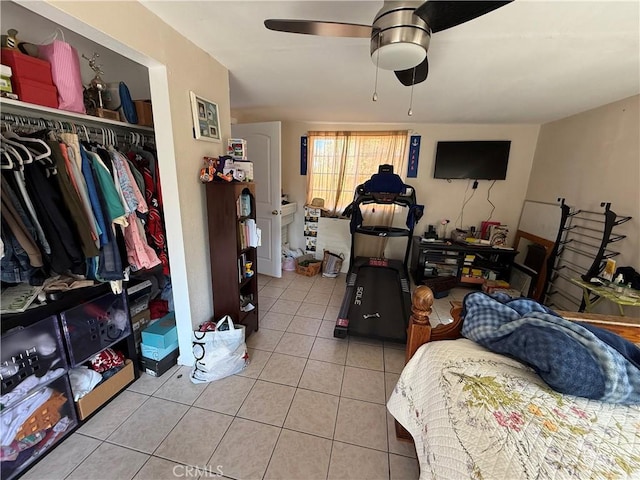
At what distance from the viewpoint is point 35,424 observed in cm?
128

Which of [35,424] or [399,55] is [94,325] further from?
[399,55]

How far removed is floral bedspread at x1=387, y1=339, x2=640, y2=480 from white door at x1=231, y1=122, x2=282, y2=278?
8.60 ft

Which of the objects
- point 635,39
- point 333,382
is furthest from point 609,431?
point 635,39

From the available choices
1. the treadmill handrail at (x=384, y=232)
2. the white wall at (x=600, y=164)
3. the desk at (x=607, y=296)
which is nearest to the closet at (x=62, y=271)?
the treadmill handrail at (x=384, y=232)

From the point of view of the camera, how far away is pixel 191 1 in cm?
123

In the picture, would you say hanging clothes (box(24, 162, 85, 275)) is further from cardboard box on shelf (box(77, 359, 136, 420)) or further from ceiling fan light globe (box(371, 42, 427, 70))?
ceiling fan light globe (box(371, 42, 427, 70))

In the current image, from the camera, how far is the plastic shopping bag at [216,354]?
182 cm

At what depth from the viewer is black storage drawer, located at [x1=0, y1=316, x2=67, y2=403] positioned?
1.17 metres

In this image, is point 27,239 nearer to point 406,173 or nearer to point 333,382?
point 333,382

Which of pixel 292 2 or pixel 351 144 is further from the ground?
pixel 292 2

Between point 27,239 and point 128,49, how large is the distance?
102 cm

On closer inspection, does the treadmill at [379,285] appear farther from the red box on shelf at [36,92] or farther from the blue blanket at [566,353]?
the red box on shelf at [36,92]

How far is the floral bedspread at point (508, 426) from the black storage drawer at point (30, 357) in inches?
71.7

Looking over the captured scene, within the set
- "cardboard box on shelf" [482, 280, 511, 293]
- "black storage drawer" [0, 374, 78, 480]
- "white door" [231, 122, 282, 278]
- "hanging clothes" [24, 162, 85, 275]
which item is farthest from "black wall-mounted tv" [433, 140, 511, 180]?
"black storage drawer" [0, 374, 78, 480]
